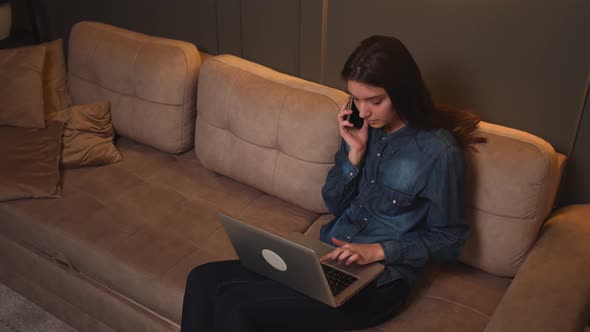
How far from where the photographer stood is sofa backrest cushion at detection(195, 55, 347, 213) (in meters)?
1.97

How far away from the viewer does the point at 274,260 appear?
153 cm

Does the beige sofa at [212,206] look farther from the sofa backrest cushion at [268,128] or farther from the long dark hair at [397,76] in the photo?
the long dark hair at [397,76]

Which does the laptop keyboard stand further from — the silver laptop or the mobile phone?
the mobile phone

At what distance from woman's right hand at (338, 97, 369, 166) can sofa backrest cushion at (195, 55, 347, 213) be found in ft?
0.48

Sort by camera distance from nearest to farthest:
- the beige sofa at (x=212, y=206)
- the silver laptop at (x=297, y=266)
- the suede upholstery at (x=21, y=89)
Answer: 1. the silver laptop at (x=297, y=266)
2. the beige sofa at (x=212, y=206)
3. the suede upholstery at (x=21, y=89)

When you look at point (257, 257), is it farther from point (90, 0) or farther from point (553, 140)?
point (90, 0)

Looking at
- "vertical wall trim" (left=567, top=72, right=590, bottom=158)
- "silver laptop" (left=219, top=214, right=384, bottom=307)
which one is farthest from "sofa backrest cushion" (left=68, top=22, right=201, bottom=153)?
"vertical wall trim" (left=567, top=72, right=590, bottom=158)

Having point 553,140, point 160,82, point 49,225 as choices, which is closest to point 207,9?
point 160,82

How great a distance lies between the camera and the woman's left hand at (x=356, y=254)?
155 centimetres

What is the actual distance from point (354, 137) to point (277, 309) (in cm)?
55

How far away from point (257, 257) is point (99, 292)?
70 cm

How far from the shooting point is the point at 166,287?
5.89 feet

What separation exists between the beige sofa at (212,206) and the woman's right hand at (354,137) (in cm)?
15

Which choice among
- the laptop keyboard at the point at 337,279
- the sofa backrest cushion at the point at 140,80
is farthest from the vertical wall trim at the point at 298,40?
the laptop keyboard at the point at 337,279
